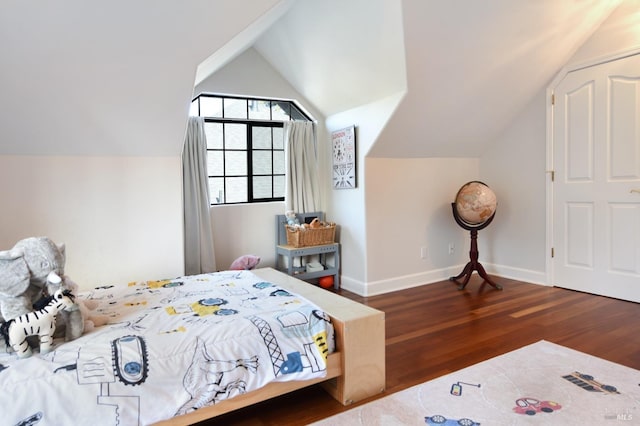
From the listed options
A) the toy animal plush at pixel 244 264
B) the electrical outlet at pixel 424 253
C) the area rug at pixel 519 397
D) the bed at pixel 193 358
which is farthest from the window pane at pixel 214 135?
the area rug at pixel 519 397

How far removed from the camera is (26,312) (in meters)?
1.60

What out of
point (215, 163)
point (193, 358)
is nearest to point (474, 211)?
point (215, 163)

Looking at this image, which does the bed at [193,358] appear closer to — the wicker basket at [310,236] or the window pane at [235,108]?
the wicker basket at [310,236]

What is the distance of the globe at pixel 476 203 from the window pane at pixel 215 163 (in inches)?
95.8

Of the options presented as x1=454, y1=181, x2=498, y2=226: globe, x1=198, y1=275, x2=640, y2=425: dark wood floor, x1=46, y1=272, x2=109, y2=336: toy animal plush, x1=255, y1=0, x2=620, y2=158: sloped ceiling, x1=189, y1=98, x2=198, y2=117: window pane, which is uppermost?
x1=255, y1=0, x2=620, y2=158: sloped ceiling

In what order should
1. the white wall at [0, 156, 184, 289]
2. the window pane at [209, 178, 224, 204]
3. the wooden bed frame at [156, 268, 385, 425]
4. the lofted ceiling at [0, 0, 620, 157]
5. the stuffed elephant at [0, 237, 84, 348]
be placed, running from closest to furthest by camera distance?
the stuffed elephant at [0, 237, 84, 348] → the wooden bed frame at [156, 268, 385, 425] → the lofted ceiling at [0, 0, 620, 157] → the white wall at [0, 156, 184, 289] → the window pane at [209, 178, 224, 204]

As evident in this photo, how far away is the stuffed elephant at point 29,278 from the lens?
5.19 ft

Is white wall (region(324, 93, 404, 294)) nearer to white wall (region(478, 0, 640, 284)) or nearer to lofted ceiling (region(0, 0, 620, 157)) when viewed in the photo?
lofted ceiling (region(0, 0, 620, 157))

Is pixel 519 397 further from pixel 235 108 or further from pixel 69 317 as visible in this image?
pixel 235 108

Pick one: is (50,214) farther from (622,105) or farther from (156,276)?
(622,105)

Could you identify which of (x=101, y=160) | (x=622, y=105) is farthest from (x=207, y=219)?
(x=622, y=105)

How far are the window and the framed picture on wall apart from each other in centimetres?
53

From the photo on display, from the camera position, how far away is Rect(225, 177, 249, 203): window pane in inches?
163

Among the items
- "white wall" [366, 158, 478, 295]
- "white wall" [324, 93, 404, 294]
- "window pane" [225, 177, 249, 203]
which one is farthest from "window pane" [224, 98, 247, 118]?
"white wall" [366, 158, 478, 295]
